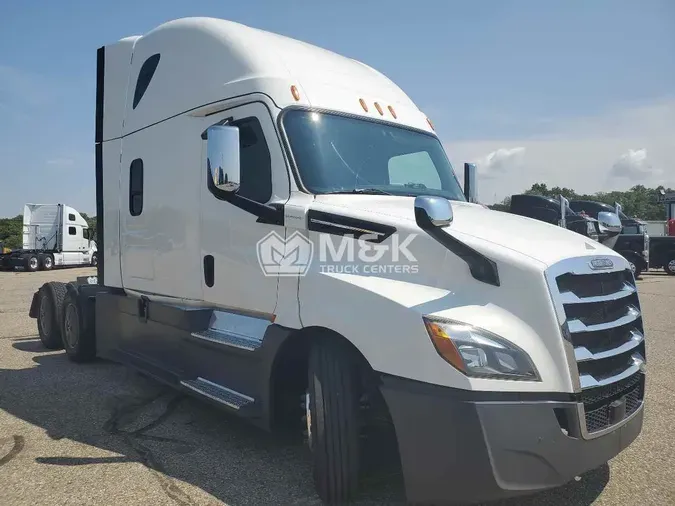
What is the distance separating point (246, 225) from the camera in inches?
166

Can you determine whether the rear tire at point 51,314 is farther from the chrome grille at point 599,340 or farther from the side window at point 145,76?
the chrome grille at point 599,340

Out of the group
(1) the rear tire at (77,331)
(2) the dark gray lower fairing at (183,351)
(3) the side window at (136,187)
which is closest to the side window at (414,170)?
(2) the dark gray lower fairing at (183,351)

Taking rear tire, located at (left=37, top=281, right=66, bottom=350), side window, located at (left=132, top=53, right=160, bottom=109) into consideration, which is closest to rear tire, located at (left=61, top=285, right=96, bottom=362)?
rear tire, located at (left=37, top=281, right=66, bottom=350)

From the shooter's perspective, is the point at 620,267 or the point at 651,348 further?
the point at 651,348

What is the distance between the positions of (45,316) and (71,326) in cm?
130

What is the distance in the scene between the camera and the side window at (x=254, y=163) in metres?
4.09

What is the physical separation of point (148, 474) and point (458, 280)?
8.27ft

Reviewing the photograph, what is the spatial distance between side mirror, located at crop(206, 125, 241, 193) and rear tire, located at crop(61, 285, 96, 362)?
4421 millimetres

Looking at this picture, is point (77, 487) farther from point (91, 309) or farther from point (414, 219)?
point (91, 309)

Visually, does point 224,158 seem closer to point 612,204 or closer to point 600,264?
point 600,264

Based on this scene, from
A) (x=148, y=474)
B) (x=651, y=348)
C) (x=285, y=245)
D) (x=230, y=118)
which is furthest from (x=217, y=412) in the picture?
(x=651, y=348)

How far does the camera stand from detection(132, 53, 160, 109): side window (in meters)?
5.68

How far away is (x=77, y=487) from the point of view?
148 inches

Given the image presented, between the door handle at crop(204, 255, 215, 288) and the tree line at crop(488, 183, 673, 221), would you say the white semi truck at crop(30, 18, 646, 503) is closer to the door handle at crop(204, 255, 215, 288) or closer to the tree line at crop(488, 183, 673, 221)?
the door handle at crop(204, 255, 215, 288)
